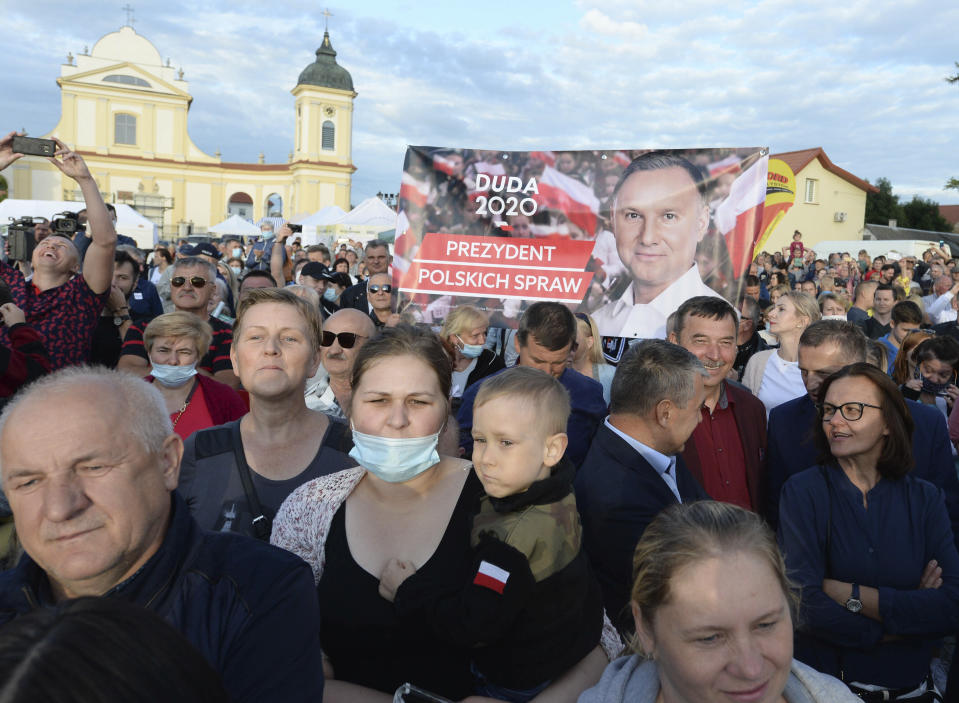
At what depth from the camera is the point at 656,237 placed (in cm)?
599

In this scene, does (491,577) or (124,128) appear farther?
(124,128)

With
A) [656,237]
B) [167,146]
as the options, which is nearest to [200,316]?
[656,237]

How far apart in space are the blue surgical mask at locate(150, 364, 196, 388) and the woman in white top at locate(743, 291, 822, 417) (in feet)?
12.4

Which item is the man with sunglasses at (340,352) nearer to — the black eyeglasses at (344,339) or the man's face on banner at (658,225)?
the black eyeglasses at (344,339)

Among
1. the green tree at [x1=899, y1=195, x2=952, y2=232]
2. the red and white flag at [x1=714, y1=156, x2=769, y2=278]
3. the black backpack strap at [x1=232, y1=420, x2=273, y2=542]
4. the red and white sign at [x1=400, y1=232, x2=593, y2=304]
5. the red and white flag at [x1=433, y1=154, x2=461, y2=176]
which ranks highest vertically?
the green tree at [x1=899, y1=195, x2=952, y2=232]

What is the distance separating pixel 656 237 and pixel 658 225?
11cm

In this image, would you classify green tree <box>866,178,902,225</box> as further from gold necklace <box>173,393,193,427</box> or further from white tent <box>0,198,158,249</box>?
gold necklace <box>173,393,193,427</box>

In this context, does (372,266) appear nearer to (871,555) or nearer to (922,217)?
(871,555)

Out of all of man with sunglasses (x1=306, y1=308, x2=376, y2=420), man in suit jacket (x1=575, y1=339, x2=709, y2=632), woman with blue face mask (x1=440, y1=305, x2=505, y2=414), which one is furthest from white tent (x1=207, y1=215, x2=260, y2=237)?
man in suit jacket (x1=575, y1=339, x2=709, y2=632)

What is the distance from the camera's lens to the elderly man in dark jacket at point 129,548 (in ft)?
4.88

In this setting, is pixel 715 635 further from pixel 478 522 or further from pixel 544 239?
pixel 544 239

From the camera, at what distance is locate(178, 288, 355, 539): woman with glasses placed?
104 inches

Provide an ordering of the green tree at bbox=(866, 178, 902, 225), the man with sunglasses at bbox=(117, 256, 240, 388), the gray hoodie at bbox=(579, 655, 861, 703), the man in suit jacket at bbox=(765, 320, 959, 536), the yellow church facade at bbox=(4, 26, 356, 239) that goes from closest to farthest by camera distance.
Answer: the gray hoodie at bbox=(579, 655, 861, 703), the man in suit jacket at bbox=(765, 320, 959, 536), the man with sunglasses at bbox=(117, 256, 240, 388), the green tree at bbox=(866, 178, 902, 225), the yellow church facade at bbox=(4, 26, 356, 239)

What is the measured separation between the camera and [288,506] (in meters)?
2.35
